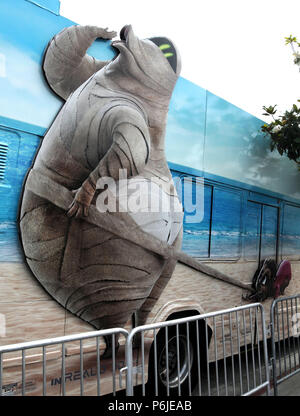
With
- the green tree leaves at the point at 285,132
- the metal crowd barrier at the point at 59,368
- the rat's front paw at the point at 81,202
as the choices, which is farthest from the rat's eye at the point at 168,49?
the metal crowd barrier at the point at 59,368

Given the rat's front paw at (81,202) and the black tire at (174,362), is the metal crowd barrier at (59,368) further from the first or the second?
the rat's front paw at (81,202)

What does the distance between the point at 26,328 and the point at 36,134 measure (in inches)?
58.3

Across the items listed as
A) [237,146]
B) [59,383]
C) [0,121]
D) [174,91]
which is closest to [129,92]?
Result: [174,91]

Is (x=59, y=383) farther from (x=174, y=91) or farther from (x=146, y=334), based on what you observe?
(x=174, y=91)

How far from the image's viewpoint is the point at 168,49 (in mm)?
4055

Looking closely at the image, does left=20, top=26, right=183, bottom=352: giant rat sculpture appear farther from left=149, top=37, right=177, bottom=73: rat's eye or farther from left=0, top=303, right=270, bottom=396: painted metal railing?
left=0, top=303, right=270, bottom=396: painted metal railing

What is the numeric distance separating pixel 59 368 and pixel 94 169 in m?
→ 1.63

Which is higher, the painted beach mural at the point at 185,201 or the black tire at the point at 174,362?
the painted beach mural at the point at 185,201

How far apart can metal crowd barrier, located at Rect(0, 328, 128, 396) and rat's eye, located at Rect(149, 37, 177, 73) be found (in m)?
2.75

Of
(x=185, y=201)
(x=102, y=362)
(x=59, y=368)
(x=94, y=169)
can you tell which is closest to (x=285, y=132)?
(x=185, y=201)

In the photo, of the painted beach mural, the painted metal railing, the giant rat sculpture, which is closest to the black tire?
the painted metal railing

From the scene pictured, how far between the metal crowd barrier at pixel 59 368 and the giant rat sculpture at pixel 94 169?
0.95ft

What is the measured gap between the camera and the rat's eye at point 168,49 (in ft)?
13.0

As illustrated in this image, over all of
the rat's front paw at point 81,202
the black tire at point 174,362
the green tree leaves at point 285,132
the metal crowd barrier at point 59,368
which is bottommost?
the black tire at point 174,362
